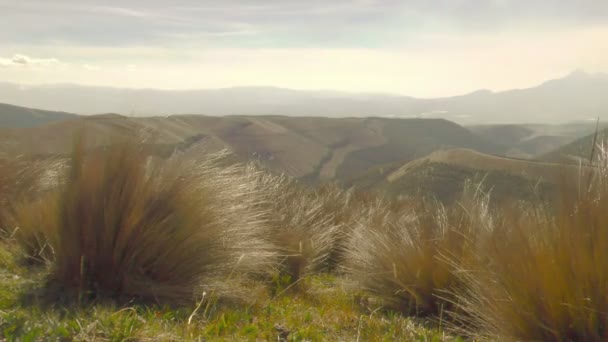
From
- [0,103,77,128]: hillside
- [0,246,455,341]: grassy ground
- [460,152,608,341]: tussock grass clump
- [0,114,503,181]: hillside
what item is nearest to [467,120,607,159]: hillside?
[0,114,503,181]: hillside

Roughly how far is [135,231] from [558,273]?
87.2 inches

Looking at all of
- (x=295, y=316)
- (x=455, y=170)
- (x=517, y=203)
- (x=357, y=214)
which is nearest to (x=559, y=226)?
(x=295, y=316)

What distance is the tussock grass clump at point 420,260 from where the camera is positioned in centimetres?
360

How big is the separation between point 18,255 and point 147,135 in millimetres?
1233

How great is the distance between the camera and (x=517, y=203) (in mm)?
4113

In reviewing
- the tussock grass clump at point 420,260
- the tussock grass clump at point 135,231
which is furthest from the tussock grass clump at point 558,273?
the tussock grass clump at point 135,231

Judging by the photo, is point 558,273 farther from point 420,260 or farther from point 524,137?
point 524,137

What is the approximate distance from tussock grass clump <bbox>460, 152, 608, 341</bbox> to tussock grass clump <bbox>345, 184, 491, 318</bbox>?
2.25 feet

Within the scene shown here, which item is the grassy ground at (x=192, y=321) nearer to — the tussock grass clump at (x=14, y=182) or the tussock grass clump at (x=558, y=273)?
the tussock grass clump at (x=558, y=273)

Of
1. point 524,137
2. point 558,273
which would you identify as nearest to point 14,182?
point 558,273

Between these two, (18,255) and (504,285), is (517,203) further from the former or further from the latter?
(18,255)

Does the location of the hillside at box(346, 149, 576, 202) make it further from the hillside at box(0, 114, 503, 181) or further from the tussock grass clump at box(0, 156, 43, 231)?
the tussock grass clump at box(0, 156, 43, 231)

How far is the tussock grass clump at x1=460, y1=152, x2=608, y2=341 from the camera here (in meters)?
2.22

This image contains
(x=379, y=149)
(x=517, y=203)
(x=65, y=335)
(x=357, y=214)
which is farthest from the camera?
(x=379, y=149)
